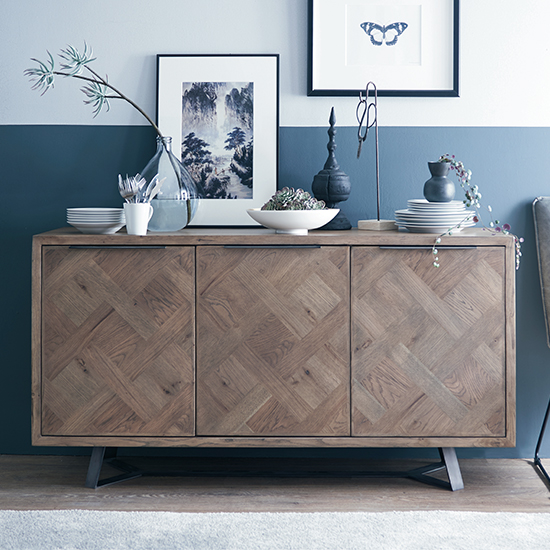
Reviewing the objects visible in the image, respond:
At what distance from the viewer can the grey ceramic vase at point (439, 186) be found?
2.03m

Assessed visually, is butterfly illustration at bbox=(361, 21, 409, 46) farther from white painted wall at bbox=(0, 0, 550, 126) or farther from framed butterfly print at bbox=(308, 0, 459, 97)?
white painted wall at bbox=(0, 0, 550, 126)

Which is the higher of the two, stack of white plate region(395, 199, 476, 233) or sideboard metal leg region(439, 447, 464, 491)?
stack of white plate region(395, 199, 476, 233)

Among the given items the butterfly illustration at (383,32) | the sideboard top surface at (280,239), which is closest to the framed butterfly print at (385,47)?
the butterfly illustration at (383,32)

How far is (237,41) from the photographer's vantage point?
231 cm

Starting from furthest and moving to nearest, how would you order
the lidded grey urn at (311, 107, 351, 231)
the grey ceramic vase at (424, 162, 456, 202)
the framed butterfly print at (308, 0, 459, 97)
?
the framed butterfly print at (308, 0, 459, 97), the lidded grey urn at (311, 107, 351, 231), the grey ceramic vase at (424, 162, 456, 202)

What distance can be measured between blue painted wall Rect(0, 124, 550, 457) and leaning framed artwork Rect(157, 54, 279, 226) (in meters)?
0.10

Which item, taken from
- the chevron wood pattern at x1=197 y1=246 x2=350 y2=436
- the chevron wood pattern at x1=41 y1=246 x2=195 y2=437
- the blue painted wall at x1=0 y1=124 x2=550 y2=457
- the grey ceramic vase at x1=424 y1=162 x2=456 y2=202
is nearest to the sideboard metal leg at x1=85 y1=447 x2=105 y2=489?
the chevron wood pattern at x1=41 y1=246 x2=195 y2=437

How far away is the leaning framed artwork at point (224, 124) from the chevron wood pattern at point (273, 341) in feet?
1.59

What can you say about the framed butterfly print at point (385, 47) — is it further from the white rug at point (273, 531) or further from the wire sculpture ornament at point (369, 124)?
the white rug at point (273, 531)

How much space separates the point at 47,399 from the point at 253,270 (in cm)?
86

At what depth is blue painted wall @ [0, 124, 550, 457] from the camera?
2.33 meters

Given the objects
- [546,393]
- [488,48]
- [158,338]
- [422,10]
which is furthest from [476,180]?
[158,338]

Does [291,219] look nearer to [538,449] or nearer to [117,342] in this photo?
[117,342]

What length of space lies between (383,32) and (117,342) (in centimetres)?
166
